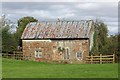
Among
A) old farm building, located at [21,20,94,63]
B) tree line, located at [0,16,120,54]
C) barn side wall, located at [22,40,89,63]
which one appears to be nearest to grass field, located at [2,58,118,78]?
barn side wall, located at [22,40,89,63]

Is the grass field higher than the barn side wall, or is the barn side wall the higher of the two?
the barn side wall

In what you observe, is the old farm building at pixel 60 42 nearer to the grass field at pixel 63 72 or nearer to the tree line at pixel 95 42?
the tree line at pixel 95 42

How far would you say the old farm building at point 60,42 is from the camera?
47.6 m

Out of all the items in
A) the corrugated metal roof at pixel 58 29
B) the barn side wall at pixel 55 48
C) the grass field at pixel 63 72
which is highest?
the corrugated metal roof at pixel 58 29

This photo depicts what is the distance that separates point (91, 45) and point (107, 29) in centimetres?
2157

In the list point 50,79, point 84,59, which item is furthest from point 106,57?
point 50,79

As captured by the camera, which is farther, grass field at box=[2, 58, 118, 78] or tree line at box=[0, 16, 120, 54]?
tree line at box=[0, 16, 120, 54]

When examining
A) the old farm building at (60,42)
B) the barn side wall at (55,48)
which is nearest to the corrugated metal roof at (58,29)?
the old farm building at (60,42)

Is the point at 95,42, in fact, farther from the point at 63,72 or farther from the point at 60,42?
the point at 63,72

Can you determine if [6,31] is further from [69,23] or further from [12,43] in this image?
[69,23]

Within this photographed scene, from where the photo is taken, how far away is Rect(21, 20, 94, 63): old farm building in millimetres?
47562

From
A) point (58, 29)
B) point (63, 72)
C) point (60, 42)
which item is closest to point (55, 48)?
point (60, 42)

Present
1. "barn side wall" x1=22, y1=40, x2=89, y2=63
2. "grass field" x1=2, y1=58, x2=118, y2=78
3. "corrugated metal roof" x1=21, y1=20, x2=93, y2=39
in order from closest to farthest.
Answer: "grass field" x1=2, y1=58, x2=118, y2=78
"barn side wall" x1=22, y1=40, x2=89, y2=63
"corrugated metal roof" x1=21, y1=20, x2=93, y2=39

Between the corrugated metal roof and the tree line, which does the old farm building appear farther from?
the tree line
